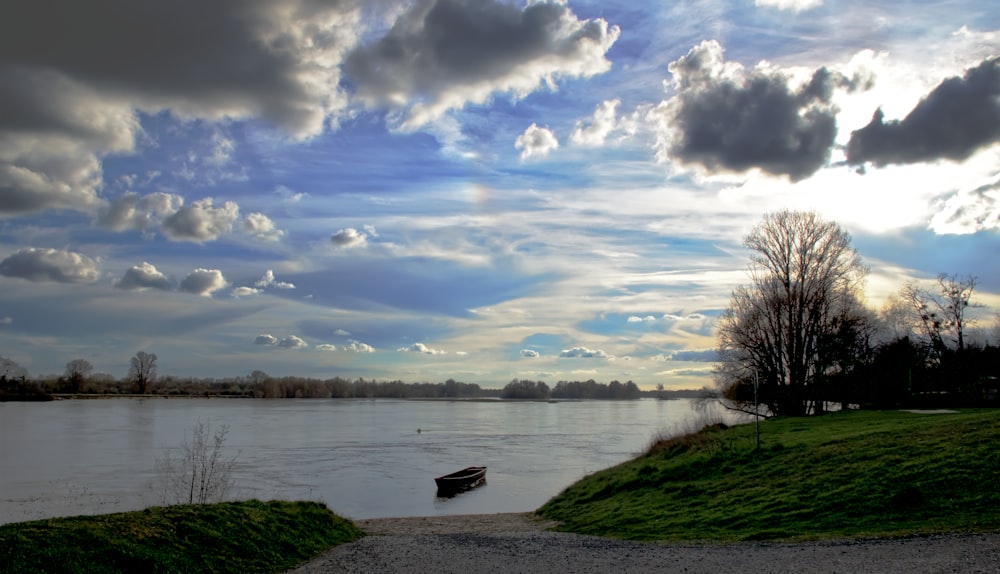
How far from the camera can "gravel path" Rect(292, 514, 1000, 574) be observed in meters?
9.92

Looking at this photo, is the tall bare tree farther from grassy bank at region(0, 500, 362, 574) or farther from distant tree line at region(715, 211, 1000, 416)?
grassy bank at region(0, 500, 362, 574)

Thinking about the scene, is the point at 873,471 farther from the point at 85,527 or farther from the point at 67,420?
the point at 67,420

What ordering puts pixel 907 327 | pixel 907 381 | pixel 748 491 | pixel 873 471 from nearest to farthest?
pixel 873 471
pixel 748 491
pixel 907 381
pixel 907 327

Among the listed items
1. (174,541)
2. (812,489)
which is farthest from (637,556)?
(174,541)

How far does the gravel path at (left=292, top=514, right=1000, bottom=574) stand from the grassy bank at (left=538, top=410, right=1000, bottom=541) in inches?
43.9

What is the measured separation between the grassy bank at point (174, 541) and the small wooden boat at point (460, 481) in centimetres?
1428

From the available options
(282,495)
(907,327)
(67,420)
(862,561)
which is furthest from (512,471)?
(67,420)

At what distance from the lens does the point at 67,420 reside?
236ft

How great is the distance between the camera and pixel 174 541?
37.1ft

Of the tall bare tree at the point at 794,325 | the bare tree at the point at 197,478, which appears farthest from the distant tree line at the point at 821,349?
the bare tree at the point at 197,478

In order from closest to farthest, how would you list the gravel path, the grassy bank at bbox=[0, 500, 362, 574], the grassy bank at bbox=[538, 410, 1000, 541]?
the grassy bank at bbox=[0, 500, 362, 574]
the gravel path
the grassy bank at bbox=[538, 410, 1000, 541]

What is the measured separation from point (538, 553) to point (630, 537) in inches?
109

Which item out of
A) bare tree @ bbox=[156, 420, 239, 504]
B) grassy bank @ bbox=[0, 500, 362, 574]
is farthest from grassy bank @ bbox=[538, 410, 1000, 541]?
bare tree @ bbox=[156, 420, 239, 504]

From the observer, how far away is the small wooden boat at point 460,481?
29.5 metres
